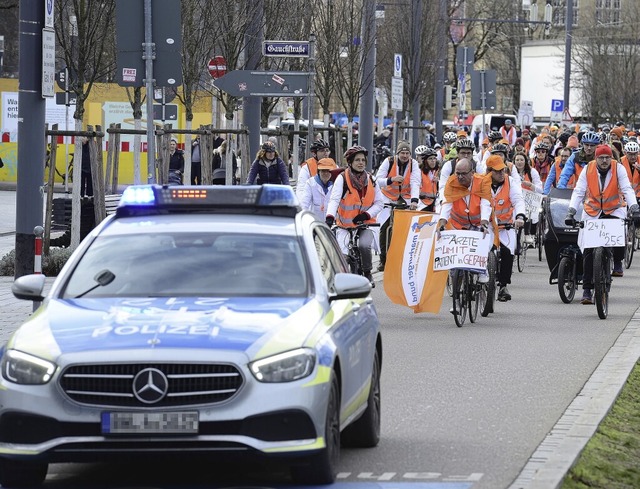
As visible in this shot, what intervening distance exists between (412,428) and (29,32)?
17.8 ft

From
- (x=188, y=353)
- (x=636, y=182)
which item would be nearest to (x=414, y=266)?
(x=636, y=182)

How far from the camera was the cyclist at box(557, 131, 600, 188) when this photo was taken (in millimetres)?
21250

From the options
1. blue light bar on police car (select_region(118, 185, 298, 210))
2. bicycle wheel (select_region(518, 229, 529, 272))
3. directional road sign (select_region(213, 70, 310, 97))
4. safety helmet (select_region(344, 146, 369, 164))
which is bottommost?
bicycle wheel (select_region(518, 229, 529, 272))

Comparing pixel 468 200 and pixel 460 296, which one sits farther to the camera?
pixel 468 200

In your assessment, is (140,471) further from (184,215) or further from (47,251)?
(47,251)

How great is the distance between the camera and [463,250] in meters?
16.2

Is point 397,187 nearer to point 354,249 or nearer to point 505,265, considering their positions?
point 505,265

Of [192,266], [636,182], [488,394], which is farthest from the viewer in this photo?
[636,182]

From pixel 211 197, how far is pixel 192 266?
0.60 m

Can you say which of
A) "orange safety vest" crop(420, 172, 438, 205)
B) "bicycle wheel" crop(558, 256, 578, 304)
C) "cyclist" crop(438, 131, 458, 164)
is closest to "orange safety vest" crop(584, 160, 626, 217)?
"bicycle wheel" crop(558, 256, 578, 304)

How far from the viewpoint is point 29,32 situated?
13375 mm

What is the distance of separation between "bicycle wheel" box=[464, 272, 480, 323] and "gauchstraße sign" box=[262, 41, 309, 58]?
20.0 ft

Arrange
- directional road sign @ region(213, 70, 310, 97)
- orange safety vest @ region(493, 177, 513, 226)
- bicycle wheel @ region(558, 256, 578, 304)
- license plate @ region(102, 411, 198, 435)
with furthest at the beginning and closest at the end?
directional road sign @ region(213, 70, 310, 97)
orange safety vest @ region(493, 177, 513, 226)
bicycle wheel @ region(558, 256, 578, 304)
license plate @ region(102, 411, 198, 435)

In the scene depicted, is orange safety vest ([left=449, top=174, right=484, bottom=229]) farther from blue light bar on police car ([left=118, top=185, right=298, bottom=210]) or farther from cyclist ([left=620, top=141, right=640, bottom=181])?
cyclist ([left=620, top=141, right=640, bottom=181])
